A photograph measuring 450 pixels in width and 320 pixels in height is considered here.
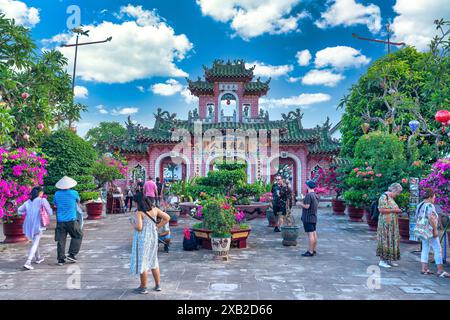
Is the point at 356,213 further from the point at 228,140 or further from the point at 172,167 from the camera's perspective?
the point at 172,167

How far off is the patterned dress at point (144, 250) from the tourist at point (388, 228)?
399 cm

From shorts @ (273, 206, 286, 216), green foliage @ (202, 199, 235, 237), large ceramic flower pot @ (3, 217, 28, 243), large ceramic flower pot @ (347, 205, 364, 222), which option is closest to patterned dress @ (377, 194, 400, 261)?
green foliage @ (202, 199, 235, 237)

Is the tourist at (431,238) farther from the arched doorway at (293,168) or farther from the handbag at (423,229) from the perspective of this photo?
the arched doorway at (293,168)

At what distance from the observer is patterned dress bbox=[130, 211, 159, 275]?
4.39 meters

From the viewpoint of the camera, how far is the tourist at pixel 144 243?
14.4 feet

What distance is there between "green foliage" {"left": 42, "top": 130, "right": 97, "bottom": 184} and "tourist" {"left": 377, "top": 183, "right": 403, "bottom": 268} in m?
9.58

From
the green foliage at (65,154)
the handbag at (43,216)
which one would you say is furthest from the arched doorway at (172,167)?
the handbag at (43,216)

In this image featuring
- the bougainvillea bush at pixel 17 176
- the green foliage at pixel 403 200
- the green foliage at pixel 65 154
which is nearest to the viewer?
the bougainvillea bush at pixel 17 176

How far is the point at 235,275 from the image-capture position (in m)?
5.45

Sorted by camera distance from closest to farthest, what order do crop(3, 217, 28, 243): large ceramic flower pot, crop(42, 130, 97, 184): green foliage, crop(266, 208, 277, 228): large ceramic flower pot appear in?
1. crop(3, 217, 28, 243): large ceramic flower pot
2. crop(42, 130, 97, 184): green foliage
3. crop(266, 208, 277, 228): large ceramic flower pot

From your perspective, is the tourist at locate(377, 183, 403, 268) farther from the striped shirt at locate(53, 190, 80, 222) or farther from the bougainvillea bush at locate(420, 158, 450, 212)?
the striped shirt at locate(53, 190, 80, 222)
